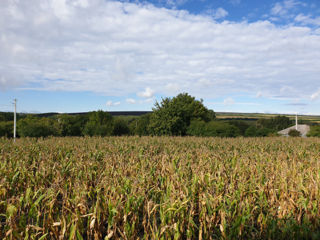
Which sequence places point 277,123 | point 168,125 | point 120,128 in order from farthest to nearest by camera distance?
point 277,123, point 120,128, point 168,125

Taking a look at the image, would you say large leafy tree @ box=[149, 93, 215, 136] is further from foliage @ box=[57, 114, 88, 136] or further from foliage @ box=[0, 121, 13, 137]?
foliage @ box=[0, 121, 13, 137]

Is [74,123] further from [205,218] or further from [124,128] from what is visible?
[205,218]

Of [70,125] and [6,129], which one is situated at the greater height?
[70,125]

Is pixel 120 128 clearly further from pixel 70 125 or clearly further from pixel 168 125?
pixel 168 125

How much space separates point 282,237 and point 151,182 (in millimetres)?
3297

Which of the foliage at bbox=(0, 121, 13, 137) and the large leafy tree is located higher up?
the large leafy tree

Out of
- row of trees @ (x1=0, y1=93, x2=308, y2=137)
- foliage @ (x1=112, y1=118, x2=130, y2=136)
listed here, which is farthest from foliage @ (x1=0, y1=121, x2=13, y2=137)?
foliage @ (x1=112, y1=118, x2=130, y2=136)

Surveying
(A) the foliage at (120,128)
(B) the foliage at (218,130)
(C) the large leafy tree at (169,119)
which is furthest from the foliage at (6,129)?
(B) the foliage at (218,130)

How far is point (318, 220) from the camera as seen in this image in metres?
4.17

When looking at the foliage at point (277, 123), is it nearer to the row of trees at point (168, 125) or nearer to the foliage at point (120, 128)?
the row of trees at point (168, 125)

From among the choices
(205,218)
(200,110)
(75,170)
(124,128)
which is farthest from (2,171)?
(124,128)

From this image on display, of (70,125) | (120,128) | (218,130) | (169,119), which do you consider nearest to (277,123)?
(120,128)

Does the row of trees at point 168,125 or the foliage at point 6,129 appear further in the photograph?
the foliage at point 6,129

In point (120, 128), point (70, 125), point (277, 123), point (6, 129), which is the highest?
point (277, 123)
